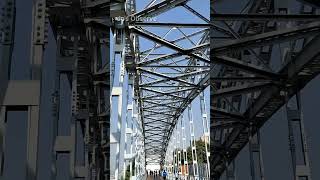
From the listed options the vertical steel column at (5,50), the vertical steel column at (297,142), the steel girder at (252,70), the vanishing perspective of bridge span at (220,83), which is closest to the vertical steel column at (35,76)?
the vertical steel column at (5,50)

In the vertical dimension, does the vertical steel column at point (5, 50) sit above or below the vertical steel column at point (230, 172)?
above

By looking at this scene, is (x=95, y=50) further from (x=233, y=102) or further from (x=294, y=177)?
(x=294, y=177)

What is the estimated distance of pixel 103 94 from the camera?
282 inches

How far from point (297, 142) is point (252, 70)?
1.41 m

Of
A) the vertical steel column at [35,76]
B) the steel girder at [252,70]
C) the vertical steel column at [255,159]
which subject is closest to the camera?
the vertical steel column at [35,76]

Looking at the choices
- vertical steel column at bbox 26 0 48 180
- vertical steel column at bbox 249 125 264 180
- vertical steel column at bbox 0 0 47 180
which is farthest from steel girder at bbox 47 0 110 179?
vertical steel column at bbox 249 125 264 180

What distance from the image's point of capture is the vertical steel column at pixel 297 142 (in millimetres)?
5977

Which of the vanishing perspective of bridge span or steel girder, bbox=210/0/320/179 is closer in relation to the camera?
the vanishing perspective of bridge span

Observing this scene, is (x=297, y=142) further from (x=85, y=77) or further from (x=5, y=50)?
Result: (x=5, y=50)

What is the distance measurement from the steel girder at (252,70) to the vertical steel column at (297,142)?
188 millimetres

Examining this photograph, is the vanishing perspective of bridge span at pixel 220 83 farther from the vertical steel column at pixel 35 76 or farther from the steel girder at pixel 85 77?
the vertical steel column at pixel 35 76

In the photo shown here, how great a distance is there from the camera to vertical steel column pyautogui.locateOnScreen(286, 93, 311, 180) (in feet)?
19.6

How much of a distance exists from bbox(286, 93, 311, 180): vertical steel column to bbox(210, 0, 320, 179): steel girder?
19 cm

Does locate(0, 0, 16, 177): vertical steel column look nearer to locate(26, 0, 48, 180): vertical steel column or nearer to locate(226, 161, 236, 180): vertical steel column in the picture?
locate(26, 0, 48, 180): vertical steel column
